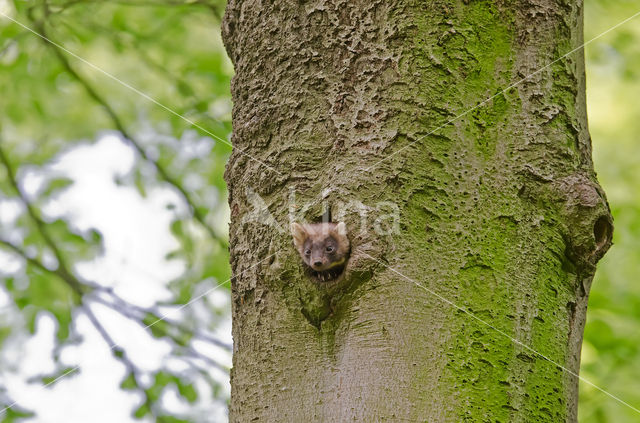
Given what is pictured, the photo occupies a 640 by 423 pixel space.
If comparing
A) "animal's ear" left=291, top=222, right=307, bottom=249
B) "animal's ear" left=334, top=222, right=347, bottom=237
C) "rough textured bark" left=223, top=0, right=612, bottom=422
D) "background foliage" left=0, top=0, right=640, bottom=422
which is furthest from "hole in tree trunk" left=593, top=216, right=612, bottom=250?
"background foliage" left=0, top=0, right=640, bottom=422

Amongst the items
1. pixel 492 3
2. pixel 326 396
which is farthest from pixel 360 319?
pixel 492 3

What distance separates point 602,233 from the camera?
1.94 m

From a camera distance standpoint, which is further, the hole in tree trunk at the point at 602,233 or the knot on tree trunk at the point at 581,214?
the hole in tree trunk at the point at 602,233

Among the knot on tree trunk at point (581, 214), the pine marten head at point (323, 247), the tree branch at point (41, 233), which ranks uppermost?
the tree branch at point (41, 233)

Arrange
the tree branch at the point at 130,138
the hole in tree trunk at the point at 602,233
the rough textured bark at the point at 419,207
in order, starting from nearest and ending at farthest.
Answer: the rough textured bark at the point at 419,207
the hole in tree trunk at the point at 602,233
the tree branch at the point at 130,138

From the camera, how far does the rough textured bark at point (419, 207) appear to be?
163 cm

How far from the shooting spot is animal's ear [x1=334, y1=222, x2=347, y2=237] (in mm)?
1729

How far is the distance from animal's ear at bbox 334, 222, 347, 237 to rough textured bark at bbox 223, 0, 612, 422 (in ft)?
0.09

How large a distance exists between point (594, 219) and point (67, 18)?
433 centimetres

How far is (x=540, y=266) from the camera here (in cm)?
175

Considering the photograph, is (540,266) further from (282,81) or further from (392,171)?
(282,81)

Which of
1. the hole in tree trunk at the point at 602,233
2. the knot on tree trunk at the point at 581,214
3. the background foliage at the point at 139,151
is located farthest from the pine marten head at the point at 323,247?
the background foliage at the point at 139,151

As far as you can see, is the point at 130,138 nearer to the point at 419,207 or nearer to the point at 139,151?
the point at 139,151

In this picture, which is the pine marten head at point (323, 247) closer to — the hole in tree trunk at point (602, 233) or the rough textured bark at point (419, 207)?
the rough textured bark at point (419, 207)
